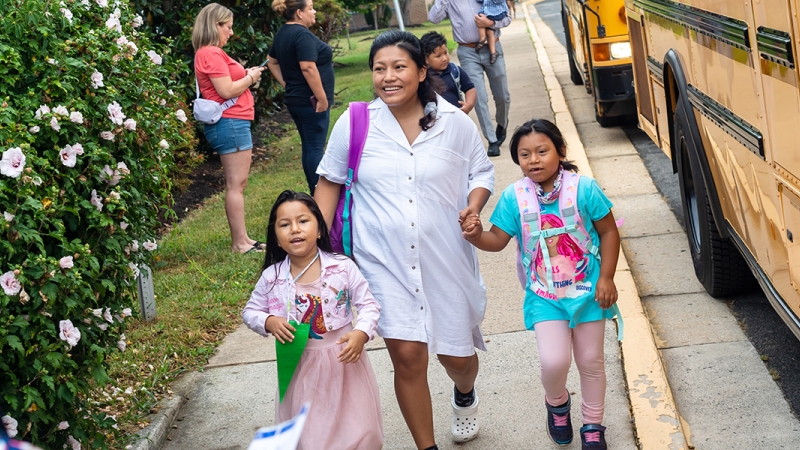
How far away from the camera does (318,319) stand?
3590 millimetres

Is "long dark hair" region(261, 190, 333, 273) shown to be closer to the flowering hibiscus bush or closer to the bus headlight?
the flowering hibiscus bush

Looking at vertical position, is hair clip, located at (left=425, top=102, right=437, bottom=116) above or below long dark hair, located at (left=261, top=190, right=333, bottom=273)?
above

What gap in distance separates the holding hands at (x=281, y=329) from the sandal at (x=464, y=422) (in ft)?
3.39

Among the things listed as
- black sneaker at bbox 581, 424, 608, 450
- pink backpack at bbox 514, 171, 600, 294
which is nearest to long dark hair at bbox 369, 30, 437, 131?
pink backpack at bbox 514, 171, 600, 294

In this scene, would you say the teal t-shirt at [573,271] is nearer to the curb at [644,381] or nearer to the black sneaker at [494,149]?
the curb at [644,381]

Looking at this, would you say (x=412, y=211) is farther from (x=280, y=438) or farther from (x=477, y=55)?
(x=477, y=55)

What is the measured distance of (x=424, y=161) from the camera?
150 inches

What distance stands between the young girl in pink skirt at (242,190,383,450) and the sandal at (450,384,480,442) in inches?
25.8

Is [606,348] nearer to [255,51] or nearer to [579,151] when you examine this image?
[579,151]

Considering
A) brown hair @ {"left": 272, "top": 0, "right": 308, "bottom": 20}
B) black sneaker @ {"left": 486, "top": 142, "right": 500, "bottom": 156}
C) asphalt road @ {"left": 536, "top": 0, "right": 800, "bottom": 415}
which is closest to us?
asphalt road @ {"left": 536, "top": 0, "right": 800, "bottom": 415}

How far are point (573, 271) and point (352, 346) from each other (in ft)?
3.12

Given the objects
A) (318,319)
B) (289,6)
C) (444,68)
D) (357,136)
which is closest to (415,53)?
(357,136)

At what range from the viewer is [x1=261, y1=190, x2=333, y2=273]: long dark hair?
367cm

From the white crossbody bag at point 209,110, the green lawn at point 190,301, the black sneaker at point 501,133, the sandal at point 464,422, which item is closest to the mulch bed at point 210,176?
the green lawn at point 190,301
